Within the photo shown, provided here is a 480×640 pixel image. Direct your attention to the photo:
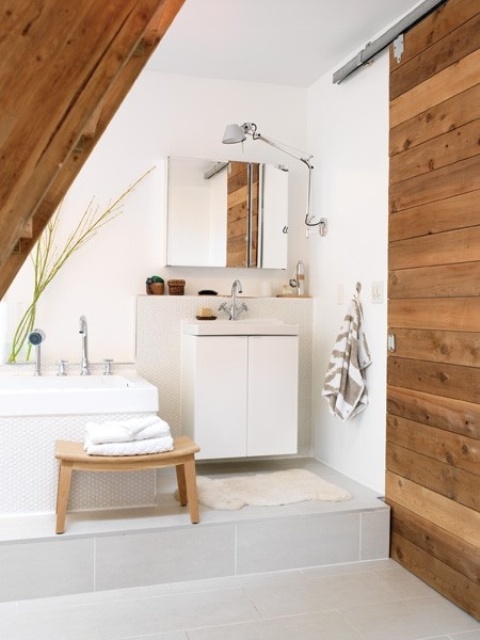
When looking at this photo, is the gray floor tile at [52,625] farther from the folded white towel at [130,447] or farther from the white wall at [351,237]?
the white wall at [351,237]

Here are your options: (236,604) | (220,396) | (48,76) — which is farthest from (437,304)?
(48,76)

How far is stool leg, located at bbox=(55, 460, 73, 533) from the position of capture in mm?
2617

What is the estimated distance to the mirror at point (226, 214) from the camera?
3957 millimetres

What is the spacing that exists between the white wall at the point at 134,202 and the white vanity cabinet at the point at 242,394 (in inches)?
22.9

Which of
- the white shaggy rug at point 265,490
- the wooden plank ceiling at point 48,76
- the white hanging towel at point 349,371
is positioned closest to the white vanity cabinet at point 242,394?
the white shaggy rug at point 265,490

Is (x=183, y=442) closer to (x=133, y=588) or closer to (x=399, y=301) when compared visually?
(x=133, y=588)

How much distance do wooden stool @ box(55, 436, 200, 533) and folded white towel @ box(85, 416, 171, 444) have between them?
76 millimetres

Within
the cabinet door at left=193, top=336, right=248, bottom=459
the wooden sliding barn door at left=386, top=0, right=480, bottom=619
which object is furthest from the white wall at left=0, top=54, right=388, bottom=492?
the cabinet door at left=193, top=336, right=248, bottom=459

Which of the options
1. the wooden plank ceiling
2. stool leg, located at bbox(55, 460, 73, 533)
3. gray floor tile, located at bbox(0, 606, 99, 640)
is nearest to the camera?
the wooden plank ceiling

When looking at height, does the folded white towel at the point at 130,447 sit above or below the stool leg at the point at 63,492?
A: above

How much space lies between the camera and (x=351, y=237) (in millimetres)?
3637

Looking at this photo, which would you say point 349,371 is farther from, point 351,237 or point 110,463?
point 110,463

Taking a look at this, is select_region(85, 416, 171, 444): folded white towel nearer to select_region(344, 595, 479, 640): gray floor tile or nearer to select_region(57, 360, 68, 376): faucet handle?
select_region(57, 360, 68, 376): faucet handle

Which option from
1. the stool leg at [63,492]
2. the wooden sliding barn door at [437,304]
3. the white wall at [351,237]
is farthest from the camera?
the white wall at [351,237]
